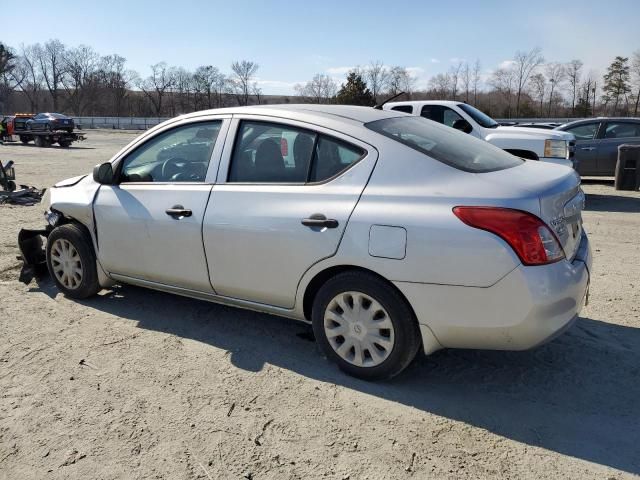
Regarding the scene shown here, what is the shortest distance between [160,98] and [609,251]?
88.7 meters

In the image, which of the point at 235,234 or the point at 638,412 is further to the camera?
the point at 235,234

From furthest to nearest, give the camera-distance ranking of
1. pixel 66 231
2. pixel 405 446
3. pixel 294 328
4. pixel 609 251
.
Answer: pixel 609 251 → pixel 66 231 → pixel 294 328 → pixel 405 446

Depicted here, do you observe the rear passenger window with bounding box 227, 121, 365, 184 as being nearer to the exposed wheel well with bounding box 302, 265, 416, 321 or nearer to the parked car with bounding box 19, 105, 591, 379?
the parked car with bounding box 19, 105, 591, 379

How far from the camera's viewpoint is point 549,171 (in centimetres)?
358

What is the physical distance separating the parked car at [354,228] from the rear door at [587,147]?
10.3 metres

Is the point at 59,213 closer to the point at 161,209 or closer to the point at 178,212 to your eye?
the point at 161,209

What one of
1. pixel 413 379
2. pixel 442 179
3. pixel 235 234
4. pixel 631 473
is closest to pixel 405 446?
pixel 413 379

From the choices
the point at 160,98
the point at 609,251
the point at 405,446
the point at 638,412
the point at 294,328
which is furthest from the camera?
the point at 160,98

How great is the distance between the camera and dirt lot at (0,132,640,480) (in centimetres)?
269

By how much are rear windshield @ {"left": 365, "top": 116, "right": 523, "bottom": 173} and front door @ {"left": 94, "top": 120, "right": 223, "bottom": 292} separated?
51.6 inches

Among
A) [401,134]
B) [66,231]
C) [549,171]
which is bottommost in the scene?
[66,231]

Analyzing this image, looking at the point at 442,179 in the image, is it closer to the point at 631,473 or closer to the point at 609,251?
the point at 631,473

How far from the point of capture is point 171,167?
169 inches

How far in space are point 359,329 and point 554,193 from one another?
4.59ft
